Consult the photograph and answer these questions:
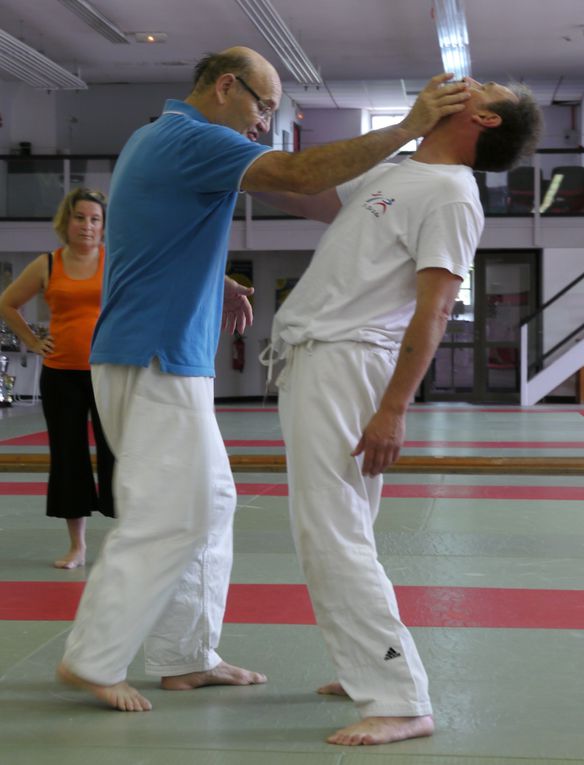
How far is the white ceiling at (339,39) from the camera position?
52.0 ft

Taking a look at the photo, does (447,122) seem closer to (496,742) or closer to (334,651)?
(334,651)

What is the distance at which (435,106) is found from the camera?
8.66 feet

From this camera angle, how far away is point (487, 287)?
61.7 ft

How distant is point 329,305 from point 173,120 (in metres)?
0.64

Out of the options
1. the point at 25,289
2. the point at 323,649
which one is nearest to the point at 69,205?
the point at 25,289

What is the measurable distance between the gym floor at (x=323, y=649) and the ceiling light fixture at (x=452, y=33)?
9.14 metres

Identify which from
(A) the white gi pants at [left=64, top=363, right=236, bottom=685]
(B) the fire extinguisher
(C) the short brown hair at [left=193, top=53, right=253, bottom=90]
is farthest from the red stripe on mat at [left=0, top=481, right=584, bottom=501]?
(B) the fire extinguisher

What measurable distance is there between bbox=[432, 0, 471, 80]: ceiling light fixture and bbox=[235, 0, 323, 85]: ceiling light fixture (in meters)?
2.03

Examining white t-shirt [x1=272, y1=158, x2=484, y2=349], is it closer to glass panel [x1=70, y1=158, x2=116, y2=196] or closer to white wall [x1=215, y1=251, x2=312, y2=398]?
glass panel [x1=70, y1=158, x2=116, y2=196]

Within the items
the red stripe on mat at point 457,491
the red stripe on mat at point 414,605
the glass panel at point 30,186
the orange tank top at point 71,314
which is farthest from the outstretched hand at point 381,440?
the glass panel at point 30,186

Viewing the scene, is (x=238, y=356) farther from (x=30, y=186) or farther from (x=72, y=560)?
(x=72, y=560)

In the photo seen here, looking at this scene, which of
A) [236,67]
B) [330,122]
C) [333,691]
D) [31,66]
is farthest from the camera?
[330,122]

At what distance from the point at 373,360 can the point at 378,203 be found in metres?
0.37

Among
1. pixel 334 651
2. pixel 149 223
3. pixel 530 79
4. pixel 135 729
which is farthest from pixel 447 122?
pixel 530 79
